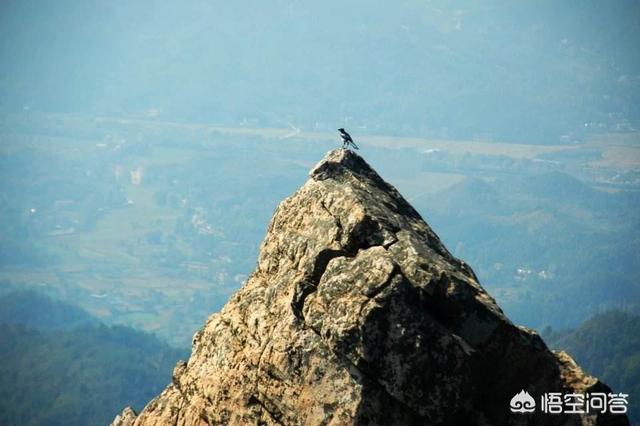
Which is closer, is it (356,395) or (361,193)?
(356,395)

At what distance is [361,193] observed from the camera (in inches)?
862

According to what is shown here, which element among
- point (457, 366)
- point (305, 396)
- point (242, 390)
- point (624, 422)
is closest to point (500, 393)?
point (457, 366)

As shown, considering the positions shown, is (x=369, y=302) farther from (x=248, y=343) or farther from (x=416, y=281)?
(x=248, y=343)

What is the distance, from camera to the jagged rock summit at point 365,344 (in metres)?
18.1

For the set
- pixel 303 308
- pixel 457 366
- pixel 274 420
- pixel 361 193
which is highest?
pixel 361 193

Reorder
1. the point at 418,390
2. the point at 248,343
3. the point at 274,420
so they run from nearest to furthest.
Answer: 1. the point at 418,390
2. the point at 274,420
3. the point at 248,343

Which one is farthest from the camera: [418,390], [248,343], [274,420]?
[248,343]

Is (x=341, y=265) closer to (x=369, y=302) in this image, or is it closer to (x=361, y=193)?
(x=369, y=302)

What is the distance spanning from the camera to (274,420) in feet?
63.3

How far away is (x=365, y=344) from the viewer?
1809cm

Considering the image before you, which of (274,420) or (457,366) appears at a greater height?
(457,366)

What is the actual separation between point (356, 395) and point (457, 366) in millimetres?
2183

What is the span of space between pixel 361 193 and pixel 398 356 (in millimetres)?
5264

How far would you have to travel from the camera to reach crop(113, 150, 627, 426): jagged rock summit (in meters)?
18.1
